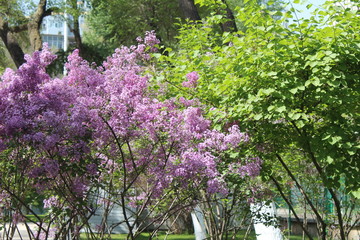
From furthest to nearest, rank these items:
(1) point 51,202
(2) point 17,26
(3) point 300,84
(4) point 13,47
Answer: (2) point 17,26, (4) point 13,47, (1) point 51,202, (3) point 300,84

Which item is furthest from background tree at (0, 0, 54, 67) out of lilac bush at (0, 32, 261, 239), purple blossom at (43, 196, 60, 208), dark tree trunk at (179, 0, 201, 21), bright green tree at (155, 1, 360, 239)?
bright green tree at (155, 1, 360, 239)

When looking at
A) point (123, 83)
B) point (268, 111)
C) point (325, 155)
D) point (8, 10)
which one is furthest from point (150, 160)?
point (8, 10)

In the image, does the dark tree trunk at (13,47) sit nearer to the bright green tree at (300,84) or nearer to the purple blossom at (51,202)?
the purple blossom at (51,202)

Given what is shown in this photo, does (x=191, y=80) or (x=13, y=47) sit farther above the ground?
(x=13, y=47)

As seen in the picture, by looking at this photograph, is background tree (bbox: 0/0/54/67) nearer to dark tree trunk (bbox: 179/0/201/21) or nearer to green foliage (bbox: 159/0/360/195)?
dark tree trunk (bbox: 179/0/201/21)

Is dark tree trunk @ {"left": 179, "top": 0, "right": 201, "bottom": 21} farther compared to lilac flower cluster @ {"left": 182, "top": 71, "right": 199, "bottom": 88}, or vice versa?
dark tree trunk @ {"left": 179, "top": 0, "right": 201, "bottom": 21}

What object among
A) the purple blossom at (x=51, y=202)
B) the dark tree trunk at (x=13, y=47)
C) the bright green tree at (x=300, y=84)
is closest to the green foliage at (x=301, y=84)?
the bright green tree at (x=300, y=84)

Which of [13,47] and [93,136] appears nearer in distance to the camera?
[93,136]

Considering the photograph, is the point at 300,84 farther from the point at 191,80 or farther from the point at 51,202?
the point at 51,202

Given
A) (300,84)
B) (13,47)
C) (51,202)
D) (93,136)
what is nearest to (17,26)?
(13,47)

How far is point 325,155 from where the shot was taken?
5336 mm

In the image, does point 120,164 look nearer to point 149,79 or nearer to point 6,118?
point 149,79

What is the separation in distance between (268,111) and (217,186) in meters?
1.18

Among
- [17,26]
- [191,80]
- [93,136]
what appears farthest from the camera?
[17,26]
